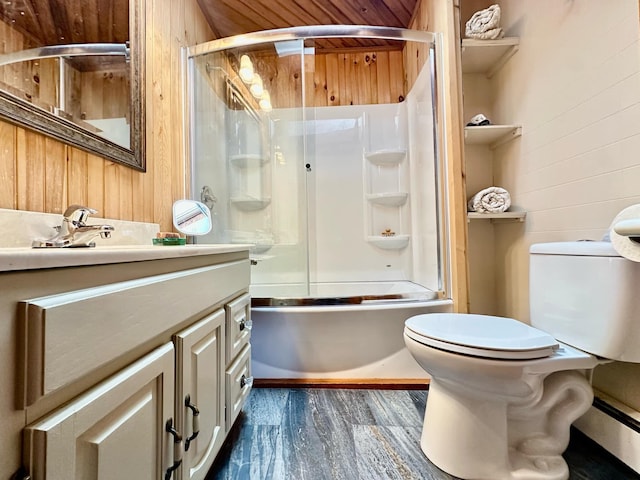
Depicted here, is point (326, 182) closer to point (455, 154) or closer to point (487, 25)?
point (455, 154)

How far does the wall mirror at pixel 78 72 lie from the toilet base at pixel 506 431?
1405 mm

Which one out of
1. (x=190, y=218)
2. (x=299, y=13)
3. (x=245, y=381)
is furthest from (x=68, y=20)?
(x=299, y=13)

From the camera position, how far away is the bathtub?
5.02 feet

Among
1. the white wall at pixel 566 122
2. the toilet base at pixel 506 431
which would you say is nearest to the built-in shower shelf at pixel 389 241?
the white wall at pixel 566 122

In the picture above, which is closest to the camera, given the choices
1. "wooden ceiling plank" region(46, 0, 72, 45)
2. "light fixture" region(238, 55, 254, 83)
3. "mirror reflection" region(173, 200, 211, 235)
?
"wooden ceiling plank" region(46, 0, 72, 45)

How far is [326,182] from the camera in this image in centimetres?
237

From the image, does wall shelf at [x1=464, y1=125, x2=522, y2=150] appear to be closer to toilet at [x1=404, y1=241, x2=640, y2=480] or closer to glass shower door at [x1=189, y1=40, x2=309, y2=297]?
toilet at [x1=404, y1=241, x2=640, y2=480]

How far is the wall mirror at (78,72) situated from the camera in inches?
29.3

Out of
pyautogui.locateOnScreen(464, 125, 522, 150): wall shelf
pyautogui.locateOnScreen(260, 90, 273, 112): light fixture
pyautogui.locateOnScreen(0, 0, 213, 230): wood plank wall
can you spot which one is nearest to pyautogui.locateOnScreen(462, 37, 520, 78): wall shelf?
pyautogui.locateOnScreen(464, 125, 522, 150): wall shelf

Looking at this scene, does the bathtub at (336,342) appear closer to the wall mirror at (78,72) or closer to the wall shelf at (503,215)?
the wall shelf at (503,215)

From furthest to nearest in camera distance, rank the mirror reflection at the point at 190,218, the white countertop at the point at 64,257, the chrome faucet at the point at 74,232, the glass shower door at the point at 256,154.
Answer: the glass shower door at the point at 256,154
the mirror reflection at the point at 190,218
the chrome faucet at the point at 74,232
the white countertop at the point at 64,257

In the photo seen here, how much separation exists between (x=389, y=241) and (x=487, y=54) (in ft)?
4.21

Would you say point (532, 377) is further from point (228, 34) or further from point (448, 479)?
point (228, 34)

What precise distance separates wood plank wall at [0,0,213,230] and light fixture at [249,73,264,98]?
1.29 feet
